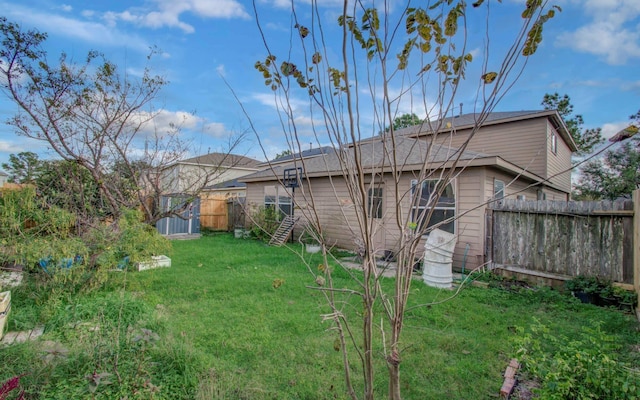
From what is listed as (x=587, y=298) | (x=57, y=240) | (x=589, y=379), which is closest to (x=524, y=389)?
(x=589, y=379)

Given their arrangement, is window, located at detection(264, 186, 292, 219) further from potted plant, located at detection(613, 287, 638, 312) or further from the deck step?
potted plant, located at detection(613, 287, 638, 312)

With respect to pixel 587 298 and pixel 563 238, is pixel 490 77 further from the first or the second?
pixel 563 238

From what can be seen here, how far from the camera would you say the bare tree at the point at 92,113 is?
5703mm

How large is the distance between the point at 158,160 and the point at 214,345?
6269mm

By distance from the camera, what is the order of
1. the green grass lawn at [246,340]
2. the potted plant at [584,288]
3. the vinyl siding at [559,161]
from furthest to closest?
the vinyl siding at [559,161]
the potted plant at [584,288]
the green grass lawn at [246,340]

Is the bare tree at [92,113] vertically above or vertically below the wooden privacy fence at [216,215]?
above

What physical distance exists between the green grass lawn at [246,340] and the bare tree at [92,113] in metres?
2.86

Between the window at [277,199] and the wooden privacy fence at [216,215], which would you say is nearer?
the window at [277,199]

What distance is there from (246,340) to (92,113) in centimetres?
620

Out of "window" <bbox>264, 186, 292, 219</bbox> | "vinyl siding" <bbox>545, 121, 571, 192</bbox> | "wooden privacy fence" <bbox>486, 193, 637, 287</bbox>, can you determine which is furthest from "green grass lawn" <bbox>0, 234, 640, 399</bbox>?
"vinyl siding" <bbox>545, 121, 571, 192</bbox>

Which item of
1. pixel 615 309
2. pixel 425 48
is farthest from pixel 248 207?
pixel 425 48

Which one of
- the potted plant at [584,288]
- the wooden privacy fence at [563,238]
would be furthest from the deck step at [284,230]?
the potted plant at [584,288]

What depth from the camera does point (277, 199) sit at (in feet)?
38.6

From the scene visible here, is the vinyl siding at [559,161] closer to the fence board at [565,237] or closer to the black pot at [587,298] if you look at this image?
the fence board at [565,237]
